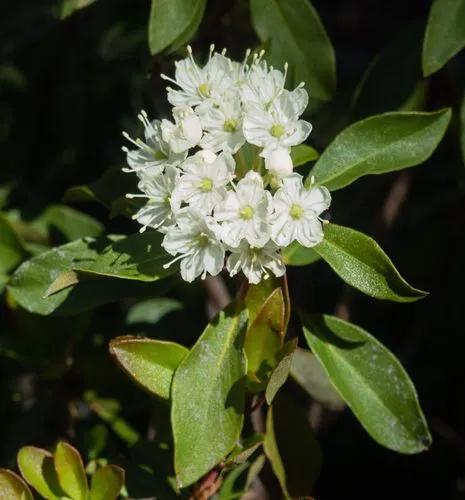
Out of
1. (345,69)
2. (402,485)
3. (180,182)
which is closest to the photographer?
(180,182)

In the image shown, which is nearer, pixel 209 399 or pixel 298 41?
pixel 209 399

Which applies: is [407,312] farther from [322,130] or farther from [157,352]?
[157,352]

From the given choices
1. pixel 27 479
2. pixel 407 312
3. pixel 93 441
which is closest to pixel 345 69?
pixel 407 312

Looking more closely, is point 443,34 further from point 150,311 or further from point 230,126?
point 150,311

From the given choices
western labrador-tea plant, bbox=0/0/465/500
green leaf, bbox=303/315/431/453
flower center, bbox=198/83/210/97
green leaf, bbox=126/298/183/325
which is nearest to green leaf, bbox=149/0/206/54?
western labrador-tea plant, bbox=0/0/465/500

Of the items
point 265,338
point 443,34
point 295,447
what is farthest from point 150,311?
point 443,34

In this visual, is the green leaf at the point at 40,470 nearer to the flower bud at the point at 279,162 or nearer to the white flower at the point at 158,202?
the white flower at the point at 158,202
